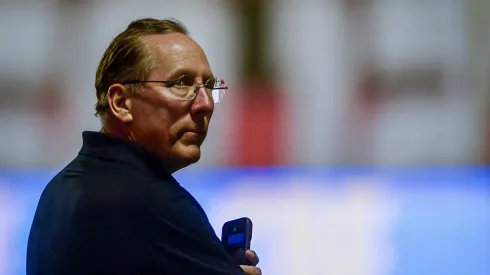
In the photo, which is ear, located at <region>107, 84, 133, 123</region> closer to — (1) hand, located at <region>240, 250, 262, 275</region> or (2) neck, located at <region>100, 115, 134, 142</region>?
(2) neck, located at <region>100, 115, 134, 142</region>

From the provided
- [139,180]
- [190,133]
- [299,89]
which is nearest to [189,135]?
[190,133]

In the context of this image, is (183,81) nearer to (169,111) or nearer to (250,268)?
(169,111)

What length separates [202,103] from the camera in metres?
0.93

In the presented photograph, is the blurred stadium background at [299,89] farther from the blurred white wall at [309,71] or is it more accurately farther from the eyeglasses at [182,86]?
the eyeglasses at [182,86]

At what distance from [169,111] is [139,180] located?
114 millimetres

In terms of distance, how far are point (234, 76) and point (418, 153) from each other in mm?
677

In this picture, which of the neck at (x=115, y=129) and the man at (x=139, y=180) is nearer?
the man at (x=139, y=180)

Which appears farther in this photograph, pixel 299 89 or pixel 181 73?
pixel 299 89

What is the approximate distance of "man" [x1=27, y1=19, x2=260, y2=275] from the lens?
810 mm

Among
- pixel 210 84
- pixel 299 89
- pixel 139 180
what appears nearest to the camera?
pixel 139 180

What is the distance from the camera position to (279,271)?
2.07 meters

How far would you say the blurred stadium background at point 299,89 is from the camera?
247cm

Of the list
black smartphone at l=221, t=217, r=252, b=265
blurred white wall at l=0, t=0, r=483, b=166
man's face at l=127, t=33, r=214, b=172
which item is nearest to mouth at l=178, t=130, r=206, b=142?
man's face at l=127, t=33, r=214, b=172

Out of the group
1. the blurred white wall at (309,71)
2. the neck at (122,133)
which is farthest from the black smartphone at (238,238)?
the blurred white wall at (309,71)
